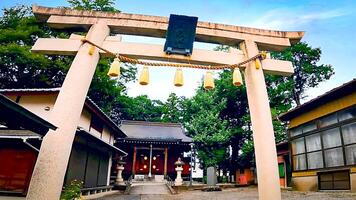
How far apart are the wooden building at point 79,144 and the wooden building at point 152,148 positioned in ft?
26.9

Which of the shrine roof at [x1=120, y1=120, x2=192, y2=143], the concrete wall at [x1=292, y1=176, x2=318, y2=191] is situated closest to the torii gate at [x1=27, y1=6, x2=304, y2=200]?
the concrete wall at [x1=292, y1=176, x2=318, y2=191]

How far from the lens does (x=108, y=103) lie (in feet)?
105

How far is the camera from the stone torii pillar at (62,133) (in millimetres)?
4941

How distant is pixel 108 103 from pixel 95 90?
12.7ft

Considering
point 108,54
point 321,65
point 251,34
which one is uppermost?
point 321,65

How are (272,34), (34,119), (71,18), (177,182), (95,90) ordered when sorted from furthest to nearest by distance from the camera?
1. (95,90)
2. (177,182)
3. (272,34)
4. (71,18)
5. (34,119)

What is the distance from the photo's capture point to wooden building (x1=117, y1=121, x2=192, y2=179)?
28969 mm

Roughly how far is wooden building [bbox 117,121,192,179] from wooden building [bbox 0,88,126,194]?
8208 millimetres

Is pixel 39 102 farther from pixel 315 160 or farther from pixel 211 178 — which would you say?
pixel 315 160

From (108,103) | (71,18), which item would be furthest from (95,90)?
(71,18)

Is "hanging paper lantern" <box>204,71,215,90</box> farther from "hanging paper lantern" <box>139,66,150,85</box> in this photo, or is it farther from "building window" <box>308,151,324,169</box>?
"building window" <box>308,151,324,169</box>

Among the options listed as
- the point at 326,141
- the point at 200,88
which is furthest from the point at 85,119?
the point at 200,88

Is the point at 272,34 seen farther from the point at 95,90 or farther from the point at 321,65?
the point at 321,65

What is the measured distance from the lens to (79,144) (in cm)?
1439
